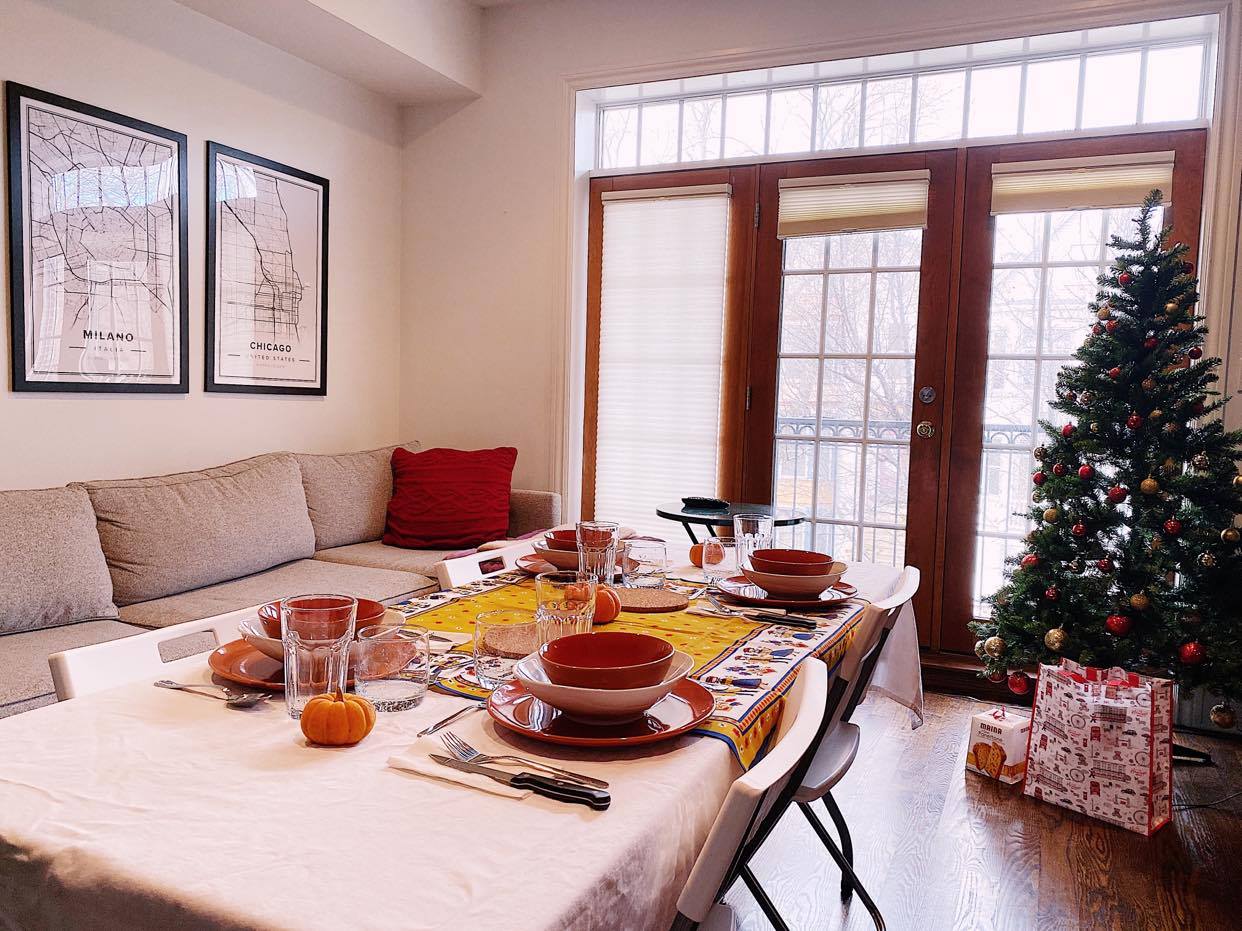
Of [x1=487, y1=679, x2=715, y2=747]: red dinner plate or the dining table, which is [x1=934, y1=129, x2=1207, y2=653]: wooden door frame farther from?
the dining table

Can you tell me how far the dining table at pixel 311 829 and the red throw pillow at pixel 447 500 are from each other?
270cm

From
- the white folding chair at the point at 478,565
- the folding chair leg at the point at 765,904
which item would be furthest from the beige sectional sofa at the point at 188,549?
the folding chair leg at the point at 765,904

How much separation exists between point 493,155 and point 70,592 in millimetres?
2854

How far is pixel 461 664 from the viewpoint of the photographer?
4.65 ft

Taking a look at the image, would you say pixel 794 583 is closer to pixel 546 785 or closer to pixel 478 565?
pixel 478 565

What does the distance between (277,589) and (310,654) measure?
208 centimetres

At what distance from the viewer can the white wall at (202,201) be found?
2.97 metres

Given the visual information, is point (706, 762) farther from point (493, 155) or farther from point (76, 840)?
point (493, 155)

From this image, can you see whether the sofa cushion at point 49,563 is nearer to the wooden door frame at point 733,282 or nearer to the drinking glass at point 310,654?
the drinking glass at point 310,654

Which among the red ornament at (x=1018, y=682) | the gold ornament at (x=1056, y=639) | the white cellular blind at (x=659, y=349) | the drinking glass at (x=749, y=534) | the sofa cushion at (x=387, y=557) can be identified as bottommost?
the red ornament at (x=1018, y=682)

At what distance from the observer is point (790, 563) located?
194 centimetres

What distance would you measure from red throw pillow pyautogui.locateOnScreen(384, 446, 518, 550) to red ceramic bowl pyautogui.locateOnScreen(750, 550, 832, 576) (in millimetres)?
2122

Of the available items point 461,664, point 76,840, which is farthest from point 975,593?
point 76,840

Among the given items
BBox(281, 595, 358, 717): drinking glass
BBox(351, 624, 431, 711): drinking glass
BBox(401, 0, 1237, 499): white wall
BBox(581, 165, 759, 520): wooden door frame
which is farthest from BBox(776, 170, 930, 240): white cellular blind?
BBox(281, 595, 358, 717): drinking glass
